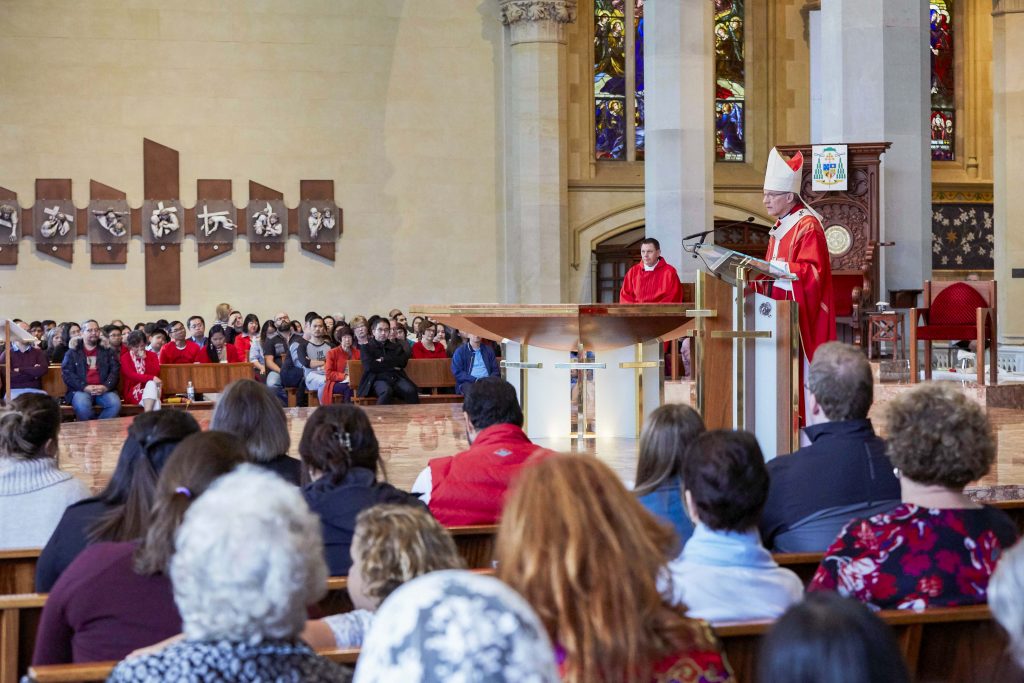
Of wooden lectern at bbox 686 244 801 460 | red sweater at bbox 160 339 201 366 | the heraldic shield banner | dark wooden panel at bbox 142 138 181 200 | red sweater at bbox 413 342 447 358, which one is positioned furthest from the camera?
dark wooden panel at bbox 142 138 181 200

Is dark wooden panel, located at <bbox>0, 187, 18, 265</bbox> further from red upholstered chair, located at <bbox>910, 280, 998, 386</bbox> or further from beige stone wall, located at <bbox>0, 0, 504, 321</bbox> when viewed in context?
red upholstered chair, located at <bbox>910, 280, 998, 386</bbox>

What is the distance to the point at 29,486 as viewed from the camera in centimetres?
429

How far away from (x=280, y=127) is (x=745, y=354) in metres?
14.2

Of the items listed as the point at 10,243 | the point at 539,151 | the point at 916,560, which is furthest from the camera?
the point at 539,151

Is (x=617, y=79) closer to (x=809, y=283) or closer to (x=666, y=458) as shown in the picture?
(x=809, y=283)

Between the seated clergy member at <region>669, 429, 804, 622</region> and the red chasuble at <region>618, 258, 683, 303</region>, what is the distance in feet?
22.8

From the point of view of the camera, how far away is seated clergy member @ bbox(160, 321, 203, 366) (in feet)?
46.1

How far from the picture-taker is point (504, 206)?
19625 millimetres

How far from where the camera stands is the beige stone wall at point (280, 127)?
59.8ft

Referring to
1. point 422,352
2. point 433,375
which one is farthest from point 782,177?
point 422,352

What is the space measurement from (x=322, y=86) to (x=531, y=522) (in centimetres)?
1790

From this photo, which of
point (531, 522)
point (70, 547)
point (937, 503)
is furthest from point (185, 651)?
point (937, 503)

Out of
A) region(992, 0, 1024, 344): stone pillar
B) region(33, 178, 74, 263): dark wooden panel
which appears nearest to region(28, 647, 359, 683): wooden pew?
region(992, 0, 1024, 344): stone pillar

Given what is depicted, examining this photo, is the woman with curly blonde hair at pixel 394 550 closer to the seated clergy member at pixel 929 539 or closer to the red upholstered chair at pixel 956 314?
the seated clergy member at pixel 929 539
